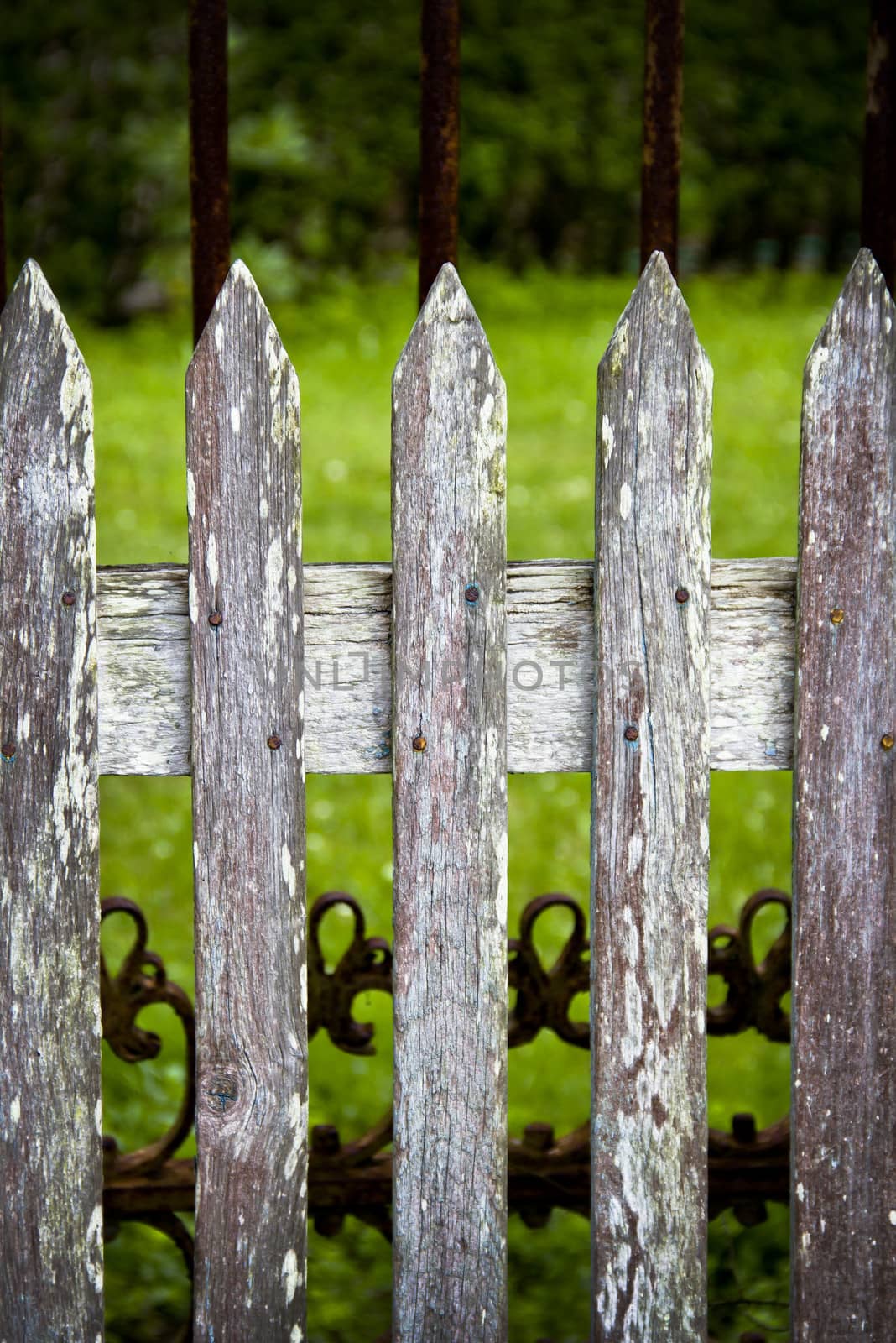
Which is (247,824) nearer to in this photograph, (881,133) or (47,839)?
(47,839)

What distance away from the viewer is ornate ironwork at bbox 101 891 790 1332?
2.33 meters

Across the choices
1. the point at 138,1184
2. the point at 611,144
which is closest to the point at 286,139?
the point at 611,144

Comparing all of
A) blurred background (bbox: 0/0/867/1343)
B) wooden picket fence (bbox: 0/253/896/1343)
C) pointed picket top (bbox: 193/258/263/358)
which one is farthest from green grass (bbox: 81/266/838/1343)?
pointed picket top (bbox: 193/258/263/358)

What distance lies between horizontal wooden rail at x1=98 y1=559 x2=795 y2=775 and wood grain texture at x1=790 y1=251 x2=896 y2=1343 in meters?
0.06

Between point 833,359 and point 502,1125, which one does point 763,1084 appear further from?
point 833,359

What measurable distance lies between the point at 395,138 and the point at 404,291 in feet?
3.95

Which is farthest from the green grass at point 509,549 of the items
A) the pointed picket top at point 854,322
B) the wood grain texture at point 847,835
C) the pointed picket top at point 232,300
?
the pointed picket top at point 232,300

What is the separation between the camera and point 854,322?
1722 millimetres

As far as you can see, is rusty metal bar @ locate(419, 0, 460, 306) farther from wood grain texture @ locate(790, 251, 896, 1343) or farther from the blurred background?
the blurred background

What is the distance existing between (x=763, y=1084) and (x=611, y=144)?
31.9 ft

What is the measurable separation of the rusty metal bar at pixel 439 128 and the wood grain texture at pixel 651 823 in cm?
43

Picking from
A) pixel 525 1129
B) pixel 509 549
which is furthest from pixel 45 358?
pixel 509 549

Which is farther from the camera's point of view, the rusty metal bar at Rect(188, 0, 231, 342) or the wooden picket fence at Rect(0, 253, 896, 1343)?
the rusty metal bar at Rect(188, 0, 231, 342)

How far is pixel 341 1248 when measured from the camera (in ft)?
9.82
